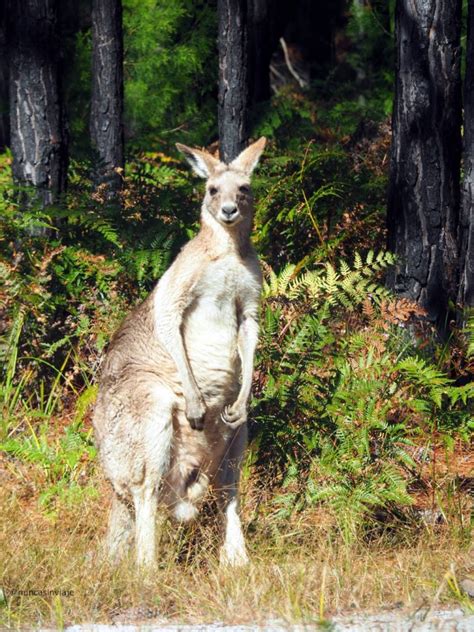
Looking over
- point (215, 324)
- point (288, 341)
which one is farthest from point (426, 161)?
point (215, 324)

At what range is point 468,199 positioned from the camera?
25.7 ft

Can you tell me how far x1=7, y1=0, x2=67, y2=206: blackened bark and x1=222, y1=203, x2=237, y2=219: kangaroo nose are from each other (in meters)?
3.20

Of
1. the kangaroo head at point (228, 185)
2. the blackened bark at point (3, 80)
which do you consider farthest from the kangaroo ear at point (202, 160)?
the blackened bark at point (3, 80)

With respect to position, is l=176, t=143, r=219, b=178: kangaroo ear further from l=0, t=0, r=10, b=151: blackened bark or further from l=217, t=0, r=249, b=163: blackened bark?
l=0, t=0, r=10, b=151: blackened bark

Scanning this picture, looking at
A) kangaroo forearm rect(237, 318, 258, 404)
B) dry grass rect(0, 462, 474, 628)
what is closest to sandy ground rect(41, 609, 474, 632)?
dry grass rect(0, 462, 474, 628)

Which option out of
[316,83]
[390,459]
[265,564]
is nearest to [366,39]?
[316,83]

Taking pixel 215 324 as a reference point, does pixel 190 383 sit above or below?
below

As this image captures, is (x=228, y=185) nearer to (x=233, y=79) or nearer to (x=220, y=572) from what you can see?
(x=220, y=572)

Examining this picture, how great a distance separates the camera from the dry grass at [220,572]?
4574 mm

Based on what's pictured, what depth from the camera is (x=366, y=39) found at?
16.2 m

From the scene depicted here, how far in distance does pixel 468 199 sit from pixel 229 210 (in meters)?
2.70

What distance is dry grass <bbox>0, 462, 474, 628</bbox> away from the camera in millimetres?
4574

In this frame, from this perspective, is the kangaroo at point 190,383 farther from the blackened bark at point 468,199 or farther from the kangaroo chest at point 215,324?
the blackened bark at point 468,199

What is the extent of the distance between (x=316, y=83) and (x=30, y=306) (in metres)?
10.2
